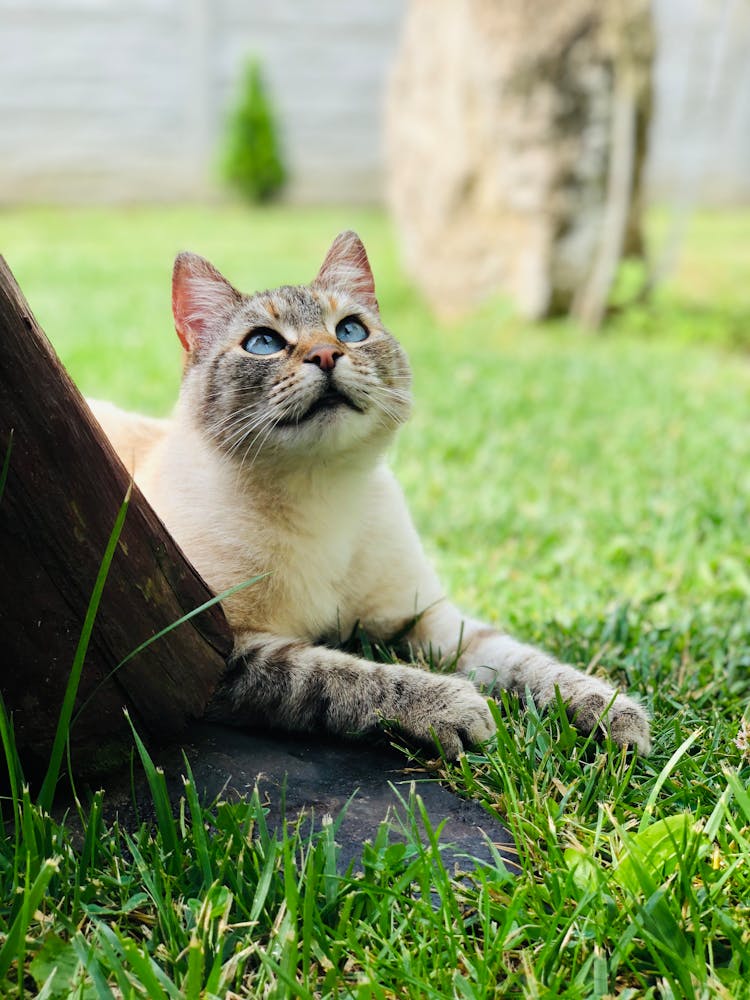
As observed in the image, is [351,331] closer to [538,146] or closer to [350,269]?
[350,269]

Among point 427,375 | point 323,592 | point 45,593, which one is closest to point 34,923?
point 45,593

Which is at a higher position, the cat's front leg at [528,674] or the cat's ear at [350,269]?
the cat's ear at [350,269]

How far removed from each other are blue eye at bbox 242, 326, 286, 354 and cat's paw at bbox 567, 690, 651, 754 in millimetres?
1078

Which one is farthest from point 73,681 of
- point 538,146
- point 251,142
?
point 251,142

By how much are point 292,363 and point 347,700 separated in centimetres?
77

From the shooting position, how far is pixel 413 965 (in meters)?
1.57

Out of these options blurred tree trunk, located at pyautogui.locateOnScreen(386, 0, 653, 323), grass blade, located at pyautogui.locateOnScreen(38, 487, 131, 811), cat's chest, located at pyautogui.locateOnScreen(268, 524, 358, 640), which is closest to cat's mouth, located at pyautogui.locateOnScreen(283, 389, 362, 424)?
cat's chest, located at pyautogui.locateOnScreen(268, 524, 358, 640)

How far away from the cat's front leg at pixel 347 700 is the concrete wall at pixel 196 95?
14.2 meters

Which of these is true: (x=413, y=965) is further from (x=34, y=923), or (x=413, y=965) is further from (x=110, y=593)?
(x=110, y=593)

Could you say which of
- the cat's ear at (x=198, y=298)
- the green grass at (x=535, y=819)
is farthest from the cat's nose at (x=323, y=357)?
the green grass at (x=535, y=819)

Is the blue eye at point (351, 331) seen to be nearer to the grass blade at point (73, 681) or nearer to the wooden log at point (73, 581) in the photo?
the wooden log at point (73, 581)

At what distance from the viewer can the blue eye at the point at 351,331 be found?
2.49 meters

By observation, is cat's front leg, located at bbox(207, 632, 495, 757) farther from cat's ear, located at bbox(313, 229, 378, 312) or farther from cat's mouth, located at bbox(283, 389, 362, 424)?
cat's ear, located at bbox(313, 229, 378, 312)

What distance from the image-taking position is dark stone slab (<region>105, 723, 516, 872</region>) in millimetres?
1871
